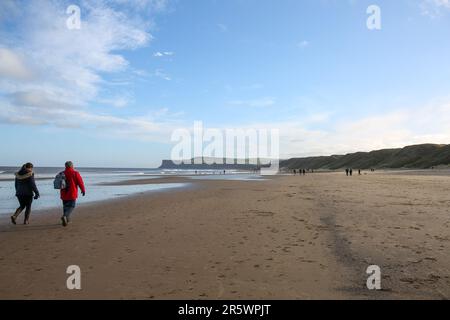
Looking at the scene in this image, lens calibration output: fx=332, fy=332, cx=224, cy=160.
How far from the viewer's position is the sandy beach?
523 cm

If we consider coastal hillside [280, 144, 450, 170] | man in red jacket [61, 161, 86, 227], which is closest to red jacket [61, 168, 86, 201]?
man in red jacket [61, 161, 86, 227]

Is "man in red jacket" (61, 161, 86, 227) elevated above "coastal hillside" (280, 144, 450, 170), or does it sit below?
below

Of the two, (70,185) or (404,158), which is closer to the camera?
(70,185)

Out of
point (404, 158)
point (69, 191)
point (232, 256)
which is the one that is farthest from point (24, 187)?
point (404, 158)

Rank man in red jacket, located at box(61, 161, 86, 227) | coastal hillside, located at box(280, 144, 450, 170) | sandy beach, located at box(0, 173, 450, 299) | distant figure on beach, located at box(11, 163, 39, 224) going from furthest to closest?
coastal hillside, located at box(280, 144, 450, 170) → distant figure on beach, located at box(11, 163, 39, 224) → man in red jacket, located at box(61, 161, 86, 227) → sandy beach, located at box(0, 173, 450, 299)

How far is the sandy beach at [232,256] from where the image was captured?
206 inches

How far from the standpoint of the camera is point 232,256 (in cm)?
718

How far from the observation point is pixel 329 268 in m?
6.29

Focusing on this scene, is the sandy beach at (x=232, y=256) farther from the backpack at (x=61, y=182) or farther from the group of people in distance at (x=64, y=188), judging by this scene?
the backpack at (x=61, y=182)

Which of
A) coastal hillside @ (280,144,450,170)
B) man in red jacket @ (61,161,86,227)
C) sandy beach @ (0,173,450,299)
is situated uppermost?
coastal hillside @ (280,144,450,170)

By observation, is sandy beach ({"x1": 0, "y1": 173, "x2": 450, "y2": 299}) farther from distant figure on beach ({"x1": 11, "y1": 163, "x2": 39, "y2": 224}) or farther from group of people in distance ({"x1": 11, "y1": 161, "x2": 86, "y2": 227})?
distant figure on beach ({"x1": 11, "y1": 163, "x2": 39, "y2": 224})

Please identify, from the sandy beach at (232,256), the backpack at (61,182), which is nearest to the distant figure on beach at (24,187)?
the sandy beach at (232,256)

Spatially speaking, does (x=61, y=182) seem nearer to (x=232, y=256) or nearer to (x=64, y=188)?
(x=64, y=188)

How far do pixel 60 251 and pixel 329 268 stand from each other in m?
5.99
